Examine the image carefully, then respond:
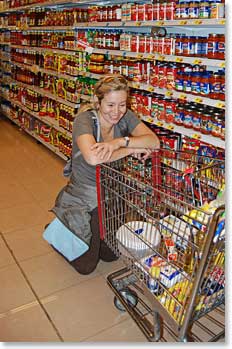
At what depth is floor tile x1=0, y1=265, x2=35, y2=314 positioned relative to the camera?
7.45 feet

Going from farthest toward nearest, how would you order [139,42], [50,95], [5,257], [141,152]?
[50,95]
[139,42]
[5,257]
[141,152]

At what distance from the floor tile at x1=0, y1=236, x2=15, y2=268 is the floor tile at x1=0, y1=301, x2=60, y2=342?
537 mm

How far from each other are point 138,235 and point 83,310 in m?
0.73

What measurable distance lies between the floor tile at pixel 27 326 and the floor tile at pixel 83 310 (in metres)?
0.05

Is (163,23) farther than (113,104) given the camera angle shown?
Yes

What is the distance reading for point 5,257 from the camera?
277cm

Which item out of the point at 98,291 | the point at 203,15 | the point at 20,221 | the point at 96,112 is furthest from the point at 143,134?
the point at 20,221

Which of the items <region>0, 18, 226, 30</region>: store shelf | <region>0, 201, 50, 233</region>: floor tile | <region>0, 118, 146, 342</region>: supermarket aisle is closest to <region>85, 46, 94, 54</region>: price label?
<region>0, 18, 226, 30</region>: store shelf

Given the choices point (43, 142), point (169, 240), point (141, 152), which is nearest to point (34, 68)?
point (43, 142)

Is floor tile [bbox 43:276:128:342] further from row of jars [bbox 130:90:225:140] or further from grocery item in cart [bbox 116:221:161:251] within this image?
row of jars [bbox 130:90:225:140]

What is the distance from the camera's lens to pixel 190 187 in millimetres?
1970

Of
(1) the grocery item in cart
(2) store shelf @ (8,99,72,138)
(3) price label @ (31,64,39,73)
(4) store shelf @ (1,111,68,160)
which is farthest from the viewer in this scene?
(3) price label @ (31,64,39,73)

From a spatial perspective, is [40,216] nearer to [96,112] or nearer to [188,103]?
[96,112]

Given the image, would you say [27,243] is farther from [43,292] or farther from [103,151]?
[103,151]
